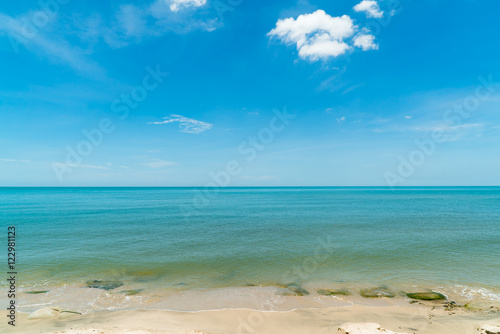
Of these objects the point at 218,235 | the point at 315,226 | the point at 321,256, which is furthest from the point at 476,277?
the point at 218,235

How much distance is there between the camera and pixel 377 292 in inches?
643

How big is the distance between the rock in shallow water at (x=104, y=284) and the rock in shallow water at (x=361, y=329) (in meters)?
14.9

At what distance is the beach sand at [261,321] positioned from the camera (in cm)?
1179

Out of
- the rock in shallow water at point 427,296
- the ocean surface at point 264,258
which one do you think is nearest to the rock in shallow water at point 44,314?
the ocean surface at point 264,258

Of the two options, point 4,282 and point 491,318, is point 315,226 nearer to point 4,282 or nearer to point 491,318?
point 491,318

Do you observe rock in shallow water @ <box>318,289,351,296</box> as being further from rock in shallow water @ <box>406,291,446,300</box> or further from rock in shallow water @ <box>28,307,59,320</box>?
rock in shallow water @ <box>28,307,59,320</box>

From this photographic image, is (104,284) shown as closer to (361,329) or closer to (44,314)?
(44,314)

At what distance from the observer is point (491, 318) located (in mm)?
12742

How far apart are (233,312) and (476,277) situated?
18.2 m

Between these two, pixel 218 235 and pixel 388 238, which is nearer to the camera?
pixel 388 238

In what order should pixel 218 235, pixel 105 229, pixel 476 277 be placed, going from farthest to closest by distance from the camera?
pixel 105 229
pixel 218 235
pixel 476 277

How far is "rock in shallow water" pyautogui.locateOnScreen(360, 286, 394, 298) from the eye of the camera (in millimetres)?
15891

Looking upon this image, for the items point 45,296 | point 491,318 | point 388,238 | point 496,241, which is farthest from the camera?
point 388,238

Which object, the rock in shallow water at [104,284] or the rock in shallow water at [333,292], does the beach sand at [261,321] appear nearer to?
the rock in shallow water at [333,292]
